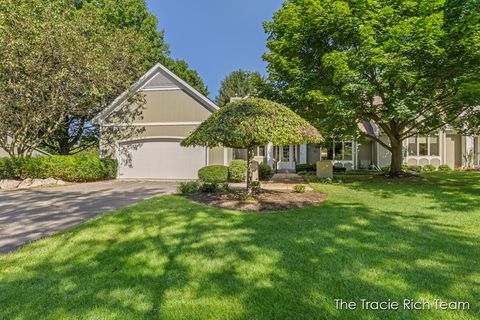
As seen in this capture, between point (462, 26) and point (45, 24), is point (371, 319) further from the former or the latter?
point (45, 24)

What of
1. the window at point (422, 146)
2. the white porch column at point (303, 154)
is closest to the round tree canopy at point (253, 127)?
the white porch column at point (303, 154)

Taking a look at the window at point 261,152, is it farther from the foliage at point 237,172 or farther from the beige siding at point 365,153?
the beige siding at point 365,153

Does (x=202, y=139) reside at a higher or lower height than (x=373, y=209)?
higher

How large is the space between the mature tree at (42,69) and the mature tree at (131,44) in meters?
1.74

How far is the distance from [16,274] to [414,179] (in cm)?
1486

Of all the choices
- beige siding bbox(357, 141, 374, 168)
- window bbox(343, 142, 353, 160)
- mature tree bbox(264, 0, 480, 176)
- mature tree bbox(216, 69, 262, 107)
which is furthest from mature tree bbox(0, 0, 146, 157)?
mature tree bbox(216, 69, 262, 107)

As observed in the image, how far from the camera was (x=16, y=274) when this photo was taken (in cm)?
382

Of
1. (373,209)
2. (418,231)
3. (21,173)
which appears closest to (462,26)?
(373,209)

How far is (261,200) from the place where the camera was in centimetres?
834

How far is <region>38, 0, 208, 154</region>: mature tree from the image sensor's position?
18844 mm

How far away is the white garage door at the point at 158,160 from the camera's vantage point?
16.3 metres

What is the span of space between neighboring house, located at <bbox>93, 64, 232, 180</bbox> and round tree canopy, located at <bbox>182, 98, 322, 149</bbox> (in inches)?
318

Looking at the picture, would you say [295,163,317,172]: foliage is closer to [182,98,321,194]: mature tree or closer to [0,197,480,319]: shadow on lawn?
[182,98,321,194]: mature tree

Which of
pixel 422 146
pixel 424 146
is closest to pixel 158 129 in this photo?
pixel 422 146
